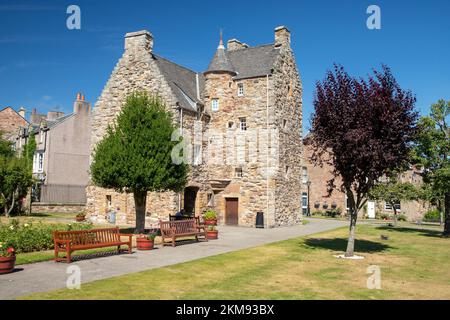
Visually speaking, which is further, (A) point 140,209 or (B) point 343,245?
(A) point 140,209

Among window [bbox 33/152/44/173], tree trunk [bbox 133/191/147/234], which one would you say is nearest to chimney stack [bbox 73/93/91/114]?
window [bbox 33/152/44/173]

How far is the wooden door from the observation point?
102 feet

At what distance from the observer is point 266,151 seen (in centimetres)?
3003

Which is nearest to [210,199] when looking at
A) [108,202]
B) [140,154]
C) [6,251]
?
[108,202]

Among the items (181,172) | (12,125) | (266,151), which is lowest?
(181,172)

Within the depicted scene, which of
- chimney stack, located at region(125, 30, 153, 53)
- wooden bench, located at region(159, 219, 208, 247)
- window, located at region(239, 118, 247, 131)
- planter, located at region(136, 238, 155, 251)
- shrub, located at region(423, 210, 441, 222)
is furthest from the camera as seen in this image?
shrub, located at region(423, 210, 441, 222)

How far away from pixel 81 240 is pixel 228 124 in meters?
19.2

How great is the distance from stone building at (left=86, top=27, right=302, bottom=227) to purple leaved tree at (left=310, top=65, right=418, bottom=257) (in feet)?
43.7

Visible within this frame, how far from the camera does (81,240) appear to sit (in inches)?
556

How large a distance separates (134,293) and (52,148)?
1540 inches

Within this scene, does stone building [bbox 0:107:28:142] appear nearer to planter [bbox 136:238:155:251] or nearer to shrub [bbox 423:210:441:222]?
planter [bbox 136:238:155:251]

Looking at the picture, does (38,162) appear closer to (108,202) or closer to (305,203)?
(108,202)
